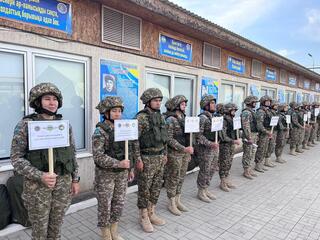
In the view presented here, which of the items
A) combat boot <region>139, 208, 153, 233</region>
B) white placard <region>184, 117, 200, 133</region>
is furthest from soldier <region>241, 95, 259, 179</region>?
combat boot <region>139, 208, 153, 233</region>

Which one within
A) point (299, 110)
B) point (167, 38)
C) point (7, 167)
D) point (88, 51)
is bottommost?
point (7, 167)

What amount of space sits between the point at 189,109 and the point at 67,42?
12.6 feet

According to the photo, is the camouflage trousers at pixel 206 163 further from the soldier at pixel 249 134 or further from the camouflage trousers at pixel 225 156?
the soldier at pixel 249 134

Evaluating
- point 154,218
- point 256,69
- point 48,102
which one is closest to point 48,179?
point 48,102

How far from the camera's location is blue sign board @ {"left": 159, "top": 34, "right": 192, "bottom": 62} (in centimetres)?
544

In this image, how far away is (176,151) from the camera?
3.66m

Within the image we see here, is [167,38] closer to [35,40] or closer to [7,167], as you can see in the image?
[35,40]

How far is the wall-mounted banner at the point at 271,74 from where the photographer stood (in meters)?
10.4

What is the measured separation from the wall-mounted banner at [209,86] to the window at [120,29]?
8.39ft

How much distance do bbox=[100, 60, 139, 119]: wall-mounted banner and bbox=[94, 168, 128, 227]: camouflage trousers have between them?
2.00 m

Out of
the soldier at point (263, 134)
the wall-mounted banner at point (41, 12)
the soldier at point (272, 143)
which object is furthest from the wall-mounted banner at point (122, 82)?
the soldier at point (272, 143)

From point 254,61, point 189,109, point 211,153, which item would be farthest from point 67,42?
point 254,61

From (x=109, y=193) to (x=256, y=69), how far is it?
8.54 metres

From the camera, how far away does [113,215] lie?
2.80m
